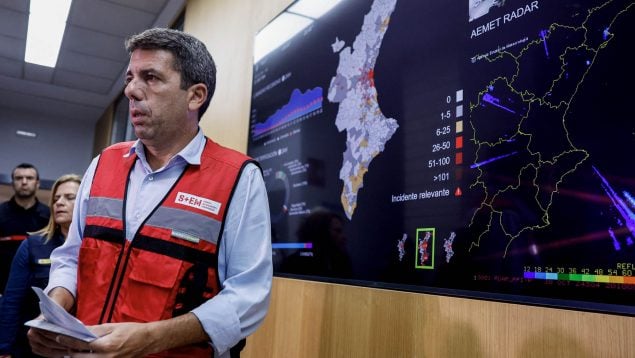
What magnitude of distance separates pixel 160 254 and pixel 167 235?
0.05 m

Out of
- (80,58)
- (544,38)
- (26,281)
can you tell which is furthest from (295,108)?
(80,58)

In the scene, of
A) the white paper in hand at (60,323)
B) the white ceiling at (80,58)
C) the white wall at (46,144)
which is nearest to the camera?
the white paper in hand at (60,323)

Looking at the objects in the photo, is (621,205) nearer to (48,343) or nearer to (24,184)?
(48,343)

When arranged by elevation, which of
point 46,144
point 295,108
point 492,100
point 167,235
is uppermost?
point 46,144

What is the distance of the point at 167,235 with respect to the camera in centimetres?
115

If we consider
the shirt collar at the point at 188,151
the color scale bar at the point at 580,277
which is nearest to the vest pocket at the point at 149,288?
the shirt collar at the point at 188,151

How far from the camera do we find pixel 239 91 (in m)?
2.75

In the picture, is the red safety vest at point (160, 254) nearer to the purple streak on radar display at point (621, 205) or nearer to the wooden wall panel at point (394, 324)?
the wooden wall panel at point (394, 324)

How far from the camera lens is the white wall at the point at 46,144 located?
7211 millimetres

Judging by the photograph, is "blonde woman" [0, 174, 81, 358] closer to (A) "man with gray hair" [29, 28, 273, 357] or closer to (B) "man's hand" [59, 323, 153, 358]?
(A) "man with gray hair" [29, 28, 273, 357]

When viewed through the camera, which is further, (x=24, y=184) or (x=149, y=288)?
(x=24, y=184)

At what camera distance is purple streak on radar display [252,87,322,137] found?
195 centimetres

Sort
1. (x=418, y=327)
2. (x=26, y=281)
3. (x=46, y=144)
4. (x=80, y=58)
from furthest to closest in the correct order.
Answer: (x=46, y=144) < (x=80, y=58) < (x=26, y=281) < (x=418, y=327)

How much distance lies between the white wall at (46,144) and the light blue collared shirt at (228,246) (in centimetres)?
692
